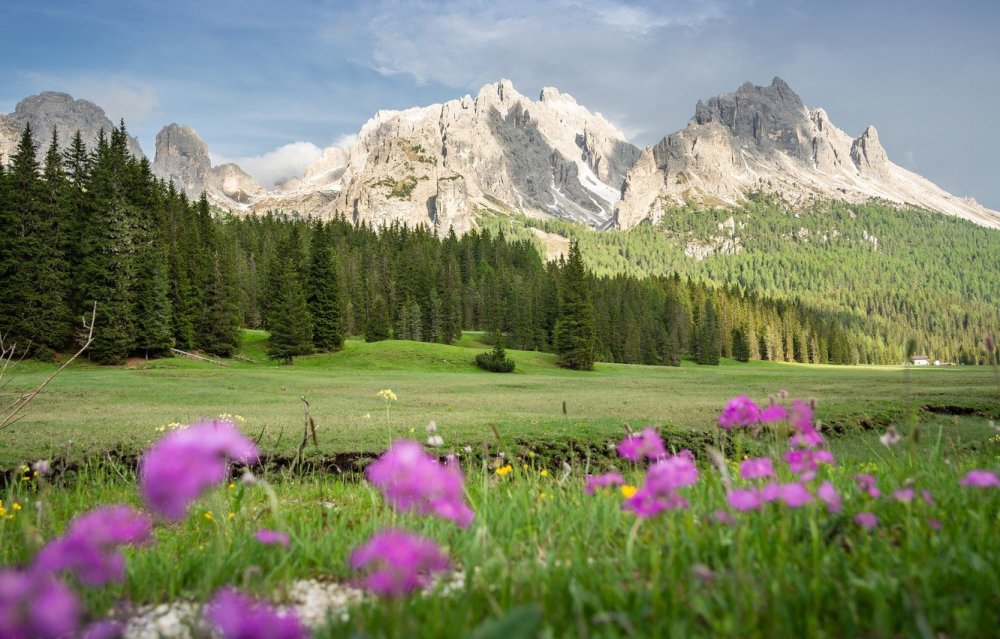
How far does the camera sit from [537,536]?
290 centimetres

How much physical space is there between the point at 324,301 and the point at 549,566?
198 feet

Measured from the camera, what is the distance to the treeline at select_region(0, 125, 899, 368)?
4172 centimetres

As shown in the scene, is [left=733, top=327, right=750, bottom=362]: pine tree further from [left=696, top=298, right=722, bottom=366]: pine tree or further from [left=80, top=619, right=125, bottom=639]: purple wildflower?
[left=80, top=619, right=125, bottom=639]: purple wildflower

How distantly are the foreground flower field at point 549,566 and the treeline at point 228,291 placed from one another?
37.0 ft

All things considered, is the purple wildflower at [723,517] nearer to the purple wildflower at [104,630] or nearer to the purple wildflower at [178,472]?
the purple wildflower at [178,472]

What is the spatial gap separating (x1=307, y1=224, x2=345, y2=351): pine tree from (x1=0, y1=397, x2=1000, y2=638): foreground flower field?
2285 inches

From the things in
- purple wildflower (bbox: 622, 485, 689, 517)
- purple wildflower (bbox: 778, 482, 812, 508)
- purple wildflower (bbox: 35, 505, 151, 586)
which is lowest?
purple wildflower (bbox: 622, 485, 689, 517)

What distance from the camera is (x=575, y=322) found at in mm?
63000

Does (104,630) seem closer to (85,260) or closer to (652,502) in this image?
(652,502)

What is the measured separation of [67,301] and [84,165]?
15.7 meters

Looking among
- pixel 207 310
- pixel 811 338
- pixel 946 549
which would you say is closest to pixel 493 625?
pixel 946 549

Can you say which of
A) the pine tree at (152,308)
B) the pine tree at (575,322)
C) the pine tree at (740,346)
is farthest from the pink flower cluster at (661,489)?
the pine tree at (740,346)

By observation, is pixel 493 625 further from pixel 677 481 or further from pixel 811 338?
pixel 811 338

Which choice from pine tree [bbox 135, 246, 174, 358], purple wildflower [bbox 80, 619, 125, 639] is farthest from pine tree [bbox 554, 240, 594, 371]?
purple wildflower [bbox 80, 619, 125, 639]
